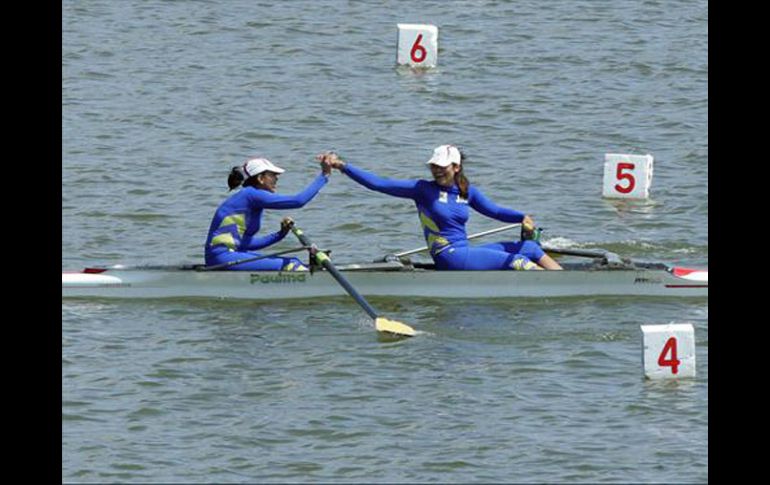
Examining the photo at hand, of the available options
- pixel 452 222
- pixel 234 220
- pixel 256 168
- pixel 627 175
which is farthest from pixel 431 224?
Result: pixel 627 175

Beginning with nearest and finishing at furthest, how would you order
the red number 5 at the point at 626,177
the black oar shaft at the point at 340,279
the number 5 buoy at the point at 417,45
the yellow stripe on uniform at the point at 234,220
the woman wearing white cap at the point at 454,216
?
the black oar shaft at the point at 340,279 < the woman wearing white cap at the point at 454,216 < the yellow stripe on uniform at the point at 234,220 < the red number 5 at the point at 626,177 < the number 5 buoy at the point at 417,45

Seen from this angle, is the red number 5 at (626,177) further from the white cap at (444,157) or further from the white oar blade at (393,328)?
the white oar blade at (393,328)

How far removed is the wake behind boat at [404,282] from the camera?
1795 centimetres

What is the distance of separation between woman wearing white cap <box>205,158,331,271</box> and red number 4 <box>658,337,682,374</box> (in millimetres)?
4057

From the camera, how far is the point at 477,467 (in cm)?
1367

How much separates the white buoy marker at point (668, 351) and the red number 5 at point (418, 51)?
12902mm

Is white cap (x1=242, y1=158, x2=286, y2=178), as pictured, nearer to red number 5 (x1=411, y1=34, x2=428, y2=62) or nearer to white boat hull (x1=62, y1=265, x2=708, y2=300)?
white boat hull (x1=62, y1=265, x2=708, y2=300)

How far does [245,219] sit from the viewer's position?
59.4ft

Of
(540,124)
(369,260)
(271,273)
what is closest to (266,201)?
(271,273)

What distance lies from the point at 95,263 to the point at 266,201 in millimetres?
2452

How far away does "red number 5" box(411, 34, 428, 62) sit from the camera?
27703 mm

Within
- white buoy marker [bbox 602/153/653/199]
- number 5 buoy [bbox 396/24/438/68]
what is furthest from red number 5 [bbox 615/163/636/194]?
number 5 buoy [bbox 396/24/438/68]

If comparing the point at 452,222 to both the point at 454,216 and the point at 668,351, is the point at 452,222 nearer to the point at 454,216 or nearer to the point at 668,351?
the point at 454,216

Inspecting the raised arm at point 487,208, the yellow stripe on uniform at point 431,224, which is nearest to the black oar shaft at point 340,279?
the yellow stripe on uniform at point 431,224
